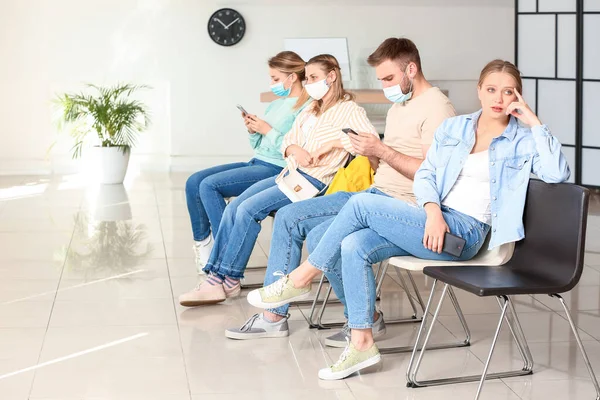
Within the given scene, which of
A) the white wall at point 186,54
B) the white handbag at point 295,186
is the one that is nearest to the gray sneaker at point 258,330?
the white handbag at point 295,186

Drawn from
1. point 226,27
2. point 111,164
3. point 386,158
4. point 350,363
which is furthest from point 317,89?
point 226,27

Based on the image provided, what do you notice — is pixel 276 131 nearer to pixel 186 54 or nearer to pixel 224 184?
pixel 224 184

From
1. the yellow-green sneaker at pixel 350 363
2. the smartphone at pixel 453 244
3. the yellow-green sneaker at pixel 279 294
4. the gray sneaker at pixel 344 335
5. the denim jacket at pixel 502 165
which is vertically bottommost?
the gray sneaker at pixel 344 335

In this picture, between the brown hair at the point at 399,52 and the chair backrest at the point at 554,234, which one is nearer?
the chair backrest at the point at 554,234

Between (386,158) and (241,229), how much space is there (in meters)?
0.83

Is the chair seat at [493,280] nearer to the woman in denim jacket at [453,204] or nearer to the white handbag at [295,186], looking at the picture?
the woman in denim jacket at [453,204]

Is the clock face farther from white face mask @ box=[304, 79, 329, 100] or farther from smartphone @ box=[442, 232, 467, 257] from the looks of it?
smartphone @ box=[442, 232, 467, 257]

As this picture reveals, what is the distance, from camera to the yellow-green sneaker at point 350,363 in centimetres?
324

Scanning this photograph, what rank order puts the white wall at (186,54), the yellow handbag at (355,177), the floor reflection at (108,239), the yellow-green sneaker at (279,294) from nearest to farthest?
the yellow-green sneaker at (279,294)
the yellow handbag at (355,177)
the floor reflection at (108,239)
the white wall at (186,54)

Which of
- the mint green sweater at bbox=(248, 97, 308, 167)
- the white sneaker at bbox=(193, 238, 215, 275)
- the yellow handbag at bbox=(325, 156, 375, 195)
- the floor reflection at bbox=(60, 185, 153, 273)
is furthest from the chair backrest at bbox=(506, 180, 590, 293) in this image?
the floor reflection at bbox=(60, 185, 153, 273)

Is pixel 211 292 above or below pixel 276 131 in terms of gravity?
below

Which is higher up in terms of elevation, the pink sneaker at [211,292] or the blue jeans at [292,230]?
the blue jeans at [292,230]

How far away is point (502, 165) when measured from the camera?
3.14 m

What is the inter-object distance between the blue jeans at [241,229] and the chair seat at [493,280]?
1.10 meters
